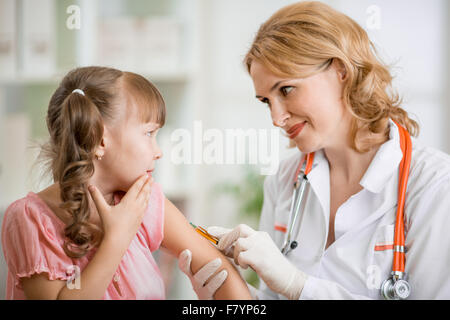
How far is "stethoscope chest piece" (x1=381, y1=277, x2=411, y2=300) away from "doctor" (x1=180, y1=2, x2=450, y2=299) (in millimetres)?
11

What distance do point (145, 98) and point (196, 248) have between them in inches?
13.2

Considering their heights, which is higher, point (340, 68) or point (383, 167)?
point (340, 68)

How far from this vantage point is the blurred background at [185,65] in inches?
43.6

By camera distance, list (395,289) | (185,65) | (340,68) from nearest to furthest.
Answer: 1. (395,289)
2. (340,68)
3. (185,65)

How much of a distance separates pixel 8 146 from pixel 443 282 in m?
1.01

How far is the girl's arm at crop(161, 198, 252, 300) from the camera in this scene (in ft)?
3.25

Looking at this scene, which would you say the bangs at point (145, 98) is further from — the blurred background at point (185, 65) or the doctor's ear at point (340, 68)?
the doctor's ear at point (340, 68)

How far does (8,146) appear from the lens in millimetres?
1100

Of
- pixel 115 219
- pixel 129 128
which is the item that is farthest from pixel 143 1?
pixel 115 219

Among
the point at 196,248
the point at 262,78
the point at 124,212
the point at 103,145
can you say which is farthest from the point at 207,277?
the point at 262,78

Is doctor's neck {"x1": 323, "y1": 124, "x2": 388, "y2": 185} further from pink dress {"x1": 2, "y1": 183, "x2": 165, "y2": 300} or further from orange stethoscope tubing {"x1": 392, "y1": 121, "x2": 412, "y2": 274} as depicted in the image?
pink dress {"x1": 2, "y1": 183, "x2": 165, "y2": 300}

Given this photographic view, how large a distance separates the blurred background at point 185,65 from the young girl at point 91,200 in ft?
0.38

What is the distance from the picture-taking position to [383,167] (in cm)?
109

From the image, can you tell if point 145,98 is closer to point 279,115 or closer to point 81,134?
point 81,134
